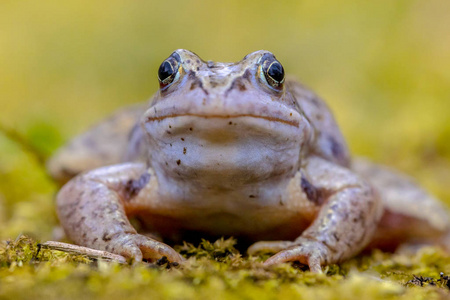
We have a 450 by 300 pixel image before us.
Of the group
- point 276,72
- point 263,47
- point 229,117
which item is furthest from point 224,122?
point 263,47

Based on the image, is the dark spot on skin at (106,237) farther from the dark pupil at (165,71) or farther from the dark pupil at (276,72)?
the dark pupil at (276,72)

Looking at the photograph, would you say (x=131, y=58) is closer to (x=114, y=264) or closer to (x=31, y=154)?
(x=31, y=154)

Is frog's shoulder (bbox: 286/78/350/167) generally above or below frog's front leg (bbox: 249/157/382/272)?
above

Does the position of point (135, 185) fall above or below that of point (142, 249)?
above

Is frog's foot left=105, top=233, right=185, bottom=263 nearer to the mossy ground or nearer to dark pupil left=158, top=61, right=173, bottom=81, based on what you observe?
the mossy ground

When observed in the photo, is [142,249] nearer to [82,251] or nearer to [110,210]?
[82,251]

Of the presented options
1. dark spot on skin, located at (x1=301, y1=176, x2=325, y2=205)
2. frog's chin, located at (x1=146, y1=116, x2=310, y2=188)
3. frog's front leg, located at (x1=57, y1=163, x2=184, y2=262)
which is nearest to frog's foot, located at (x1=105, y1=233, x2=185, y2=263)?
frog's front leg, located at (x1=57, y1=163, x2=184, y2=262)

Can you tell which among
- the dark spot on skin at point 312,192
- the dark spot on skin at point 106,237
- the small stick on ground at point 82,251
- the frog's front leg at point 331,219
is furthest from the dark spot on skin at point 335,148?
the small stick on ground at point 82,251

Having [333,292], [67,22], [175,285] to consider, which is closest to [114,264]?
[175,285]
